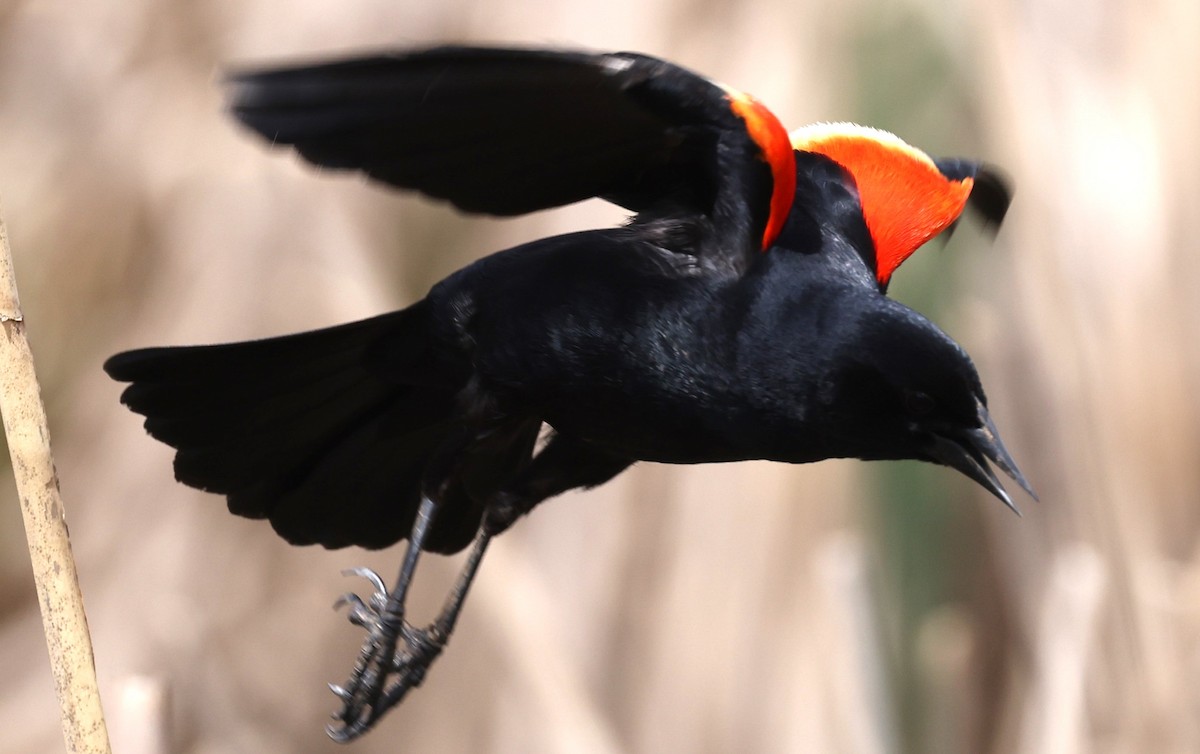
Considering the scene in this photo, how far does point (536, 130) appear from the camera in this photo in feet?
3.15

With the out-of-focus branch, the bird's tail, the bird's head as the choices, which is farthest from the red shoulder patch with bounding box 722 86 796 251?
the out-of-focus branch

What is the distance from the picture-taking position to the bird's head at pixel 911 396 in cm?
93

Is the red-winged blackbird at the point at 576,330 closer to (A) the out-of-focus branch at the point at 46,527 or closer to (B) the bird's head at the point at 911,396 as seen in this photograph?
(B) the bird's head at the point at 911,396

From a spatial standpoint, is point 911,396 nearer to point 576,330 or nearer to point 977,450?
point 977,450

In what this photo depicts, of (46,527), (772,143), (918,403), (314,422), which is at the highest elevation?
(772,143)

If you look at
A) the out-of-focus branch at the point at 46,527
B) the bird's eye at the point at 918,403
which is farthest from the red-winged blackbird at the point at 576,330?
the out-of-focus branch at the point at 46,527

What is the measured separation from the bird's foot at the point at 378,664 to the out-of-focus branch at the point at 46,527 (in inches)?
17.8

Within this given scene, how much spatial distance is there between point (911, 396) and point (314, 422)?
645mm

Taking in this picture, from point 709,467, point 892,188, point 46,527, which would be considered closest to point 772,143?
point 892,188

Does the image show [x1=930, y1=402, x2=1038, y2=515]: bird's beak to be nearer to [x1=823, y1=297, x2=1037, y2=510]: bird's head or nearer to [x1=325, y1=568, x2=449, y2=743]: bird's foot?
[x1=823, y1=297, x2=1037, y2=510]: bird's head

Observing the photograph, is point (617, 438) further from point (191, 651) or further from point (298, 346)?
point (191, 651)

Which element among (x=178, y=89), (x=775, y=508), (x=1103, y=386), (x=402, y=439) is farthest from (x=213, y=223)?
(x=1103, y=386)

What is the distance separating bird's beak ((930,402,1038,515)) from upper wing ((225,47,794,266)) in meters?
0.20

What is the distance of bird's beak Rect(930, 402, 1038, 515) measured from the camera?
3.05ft
